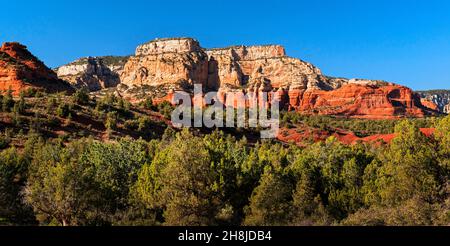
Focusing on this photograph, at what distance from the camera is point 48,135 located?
49438 mm

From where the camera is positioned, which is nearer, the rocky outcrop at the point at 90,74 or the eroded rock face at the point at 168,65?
the eroded rock face at the point at 168,65

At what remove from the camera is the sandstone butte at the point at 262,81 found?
478 feet

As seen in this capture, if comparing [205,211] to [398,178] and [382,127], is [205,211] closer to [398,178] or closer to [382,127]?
[398,178]

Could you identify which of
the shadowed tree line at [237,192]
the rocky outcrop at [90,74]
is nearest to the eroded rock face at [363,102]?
the rocky outcrop at [90,74]

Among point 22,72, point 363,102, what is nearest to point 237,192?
point 22,72

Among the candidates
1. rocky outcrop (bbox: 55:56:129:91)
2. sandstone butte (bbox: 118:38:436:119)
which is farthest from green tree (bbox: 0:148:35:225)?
rocky outcrop (bbox: 55:56:129:91)

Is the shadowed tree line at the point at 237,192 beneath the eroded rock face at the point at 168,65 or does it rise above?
beneath

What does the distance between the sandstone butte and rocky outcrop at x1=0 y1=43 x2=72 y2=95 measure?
49148 millimetres

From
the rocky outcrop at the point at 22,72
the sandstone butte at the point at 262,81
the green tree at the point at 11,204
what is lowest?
the green tree at the point at 11,204

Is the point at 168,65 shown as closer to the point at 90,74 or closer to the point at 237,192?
the point at 90,74

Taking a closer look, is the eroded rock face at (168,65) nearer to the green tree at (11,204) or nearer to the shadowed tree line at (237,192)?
the green tree at (11,204)

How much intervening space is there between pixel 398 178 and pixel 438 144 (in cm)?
320

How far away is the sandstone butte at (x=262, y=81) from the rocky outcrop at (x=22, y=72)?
161 ft

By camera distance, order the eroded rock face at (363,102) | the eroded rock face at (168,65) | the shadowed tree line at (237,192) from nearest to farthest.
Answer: the shadowed tree line at (237,192) → the eroded rock face at (363,102) → the eroded rock face at (168,65)
